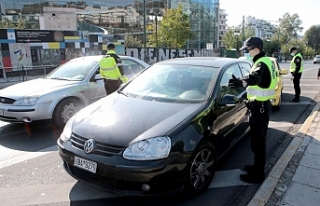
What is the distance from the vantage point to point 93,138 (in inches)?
113

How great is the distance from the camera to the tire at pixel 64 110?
5.56 metres

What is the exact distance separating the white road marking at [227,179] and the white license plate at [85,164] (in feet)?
4.99

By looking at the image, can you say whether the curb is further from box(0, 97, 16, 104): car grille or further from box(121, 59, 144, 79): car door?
box(0, 97, 16, 104): car grille

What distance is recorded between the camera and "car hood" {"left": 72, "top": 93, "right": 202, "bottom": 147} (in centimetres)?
283

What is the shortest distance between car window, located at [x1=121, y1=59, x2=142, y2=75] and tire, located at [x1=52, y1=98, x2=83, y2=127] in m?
1.61

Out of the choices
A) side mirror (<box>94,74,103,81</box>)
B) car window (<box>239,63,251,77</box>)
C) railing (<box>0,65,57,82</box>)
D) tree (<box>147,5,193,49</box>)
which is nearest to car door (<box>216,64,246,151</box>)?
car window (<box>239,63,251,77</box>)

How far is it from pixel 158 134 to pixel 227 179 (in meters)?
1.43

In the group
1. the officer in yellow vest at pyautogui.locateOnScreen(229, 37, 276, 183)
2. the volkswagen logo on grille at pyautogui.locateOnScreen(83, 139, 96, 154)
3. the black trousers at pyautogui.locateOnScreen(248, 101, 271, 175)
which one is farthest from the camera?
the black trousers at pyautogui.locateOnScreen(248, 101, 271, 175)

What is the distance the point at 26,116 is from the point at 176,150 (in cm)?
366

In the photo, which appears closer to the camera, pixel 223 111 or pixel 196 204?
pixel 196 204

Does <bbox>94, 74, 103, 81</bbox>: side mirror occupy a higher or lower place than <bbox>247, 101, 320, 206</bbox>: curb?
higher

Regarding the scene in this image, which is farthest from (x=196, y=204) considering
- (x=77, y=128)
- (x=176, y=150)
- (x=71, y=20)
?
(x=71, y=20)

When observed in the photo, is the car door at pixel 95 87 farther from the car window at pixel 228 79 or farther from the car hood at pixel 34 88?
the car window at pixel 228 79

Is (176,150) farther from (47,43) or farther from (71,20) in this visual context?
(71,20)
